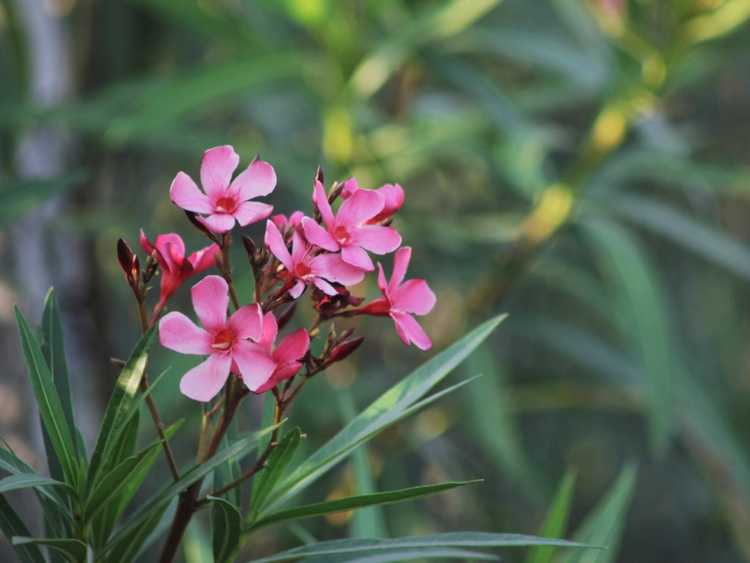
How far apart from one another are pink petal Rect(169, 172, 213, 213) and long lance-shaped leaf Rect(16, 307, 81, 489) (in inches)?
2.8

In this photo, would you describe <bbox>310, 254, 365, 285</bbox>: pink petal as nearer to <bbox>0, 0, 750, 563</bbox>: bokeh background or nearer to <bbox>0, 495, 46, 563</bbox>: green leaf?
<bbox>0, 495, 46, 563</bbox>: green leaf

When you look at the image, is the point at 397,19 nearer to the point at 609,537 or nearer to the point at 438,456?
the point at 438,456

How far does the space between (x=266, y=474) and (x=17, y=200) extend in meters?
0.45

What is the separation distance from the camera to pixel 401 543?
0.43m

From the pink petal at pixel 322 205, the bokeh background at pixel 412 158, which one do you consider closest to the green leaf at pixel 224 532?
the pink petal at pixel 322 205

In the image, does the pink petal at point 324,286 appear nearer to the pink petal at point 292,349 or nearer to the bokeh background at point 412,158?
the pink petal at point 292,349

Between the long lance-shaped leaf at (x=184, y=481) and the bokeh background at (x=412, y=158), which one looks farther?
the bokeh background at (x=412, y=158)

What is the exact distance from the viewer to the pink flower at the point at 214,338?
1.31 ft

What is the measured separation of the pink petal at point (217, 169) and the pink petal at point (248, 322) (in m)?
0.05

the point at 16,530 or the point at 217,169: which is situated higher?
the point at 217,169

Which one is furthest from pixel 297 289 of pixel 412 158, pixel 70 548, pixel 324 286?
pixel 412 158

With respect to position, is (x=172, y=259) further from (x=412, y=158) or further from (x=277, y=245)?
(x=412, y=158)

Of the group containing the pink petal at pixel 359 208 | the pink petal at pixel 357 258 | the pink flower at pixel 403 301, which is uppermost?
the pink petal at pixel 359 208

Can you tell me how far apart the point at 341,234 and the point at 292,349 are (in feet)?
0.16
